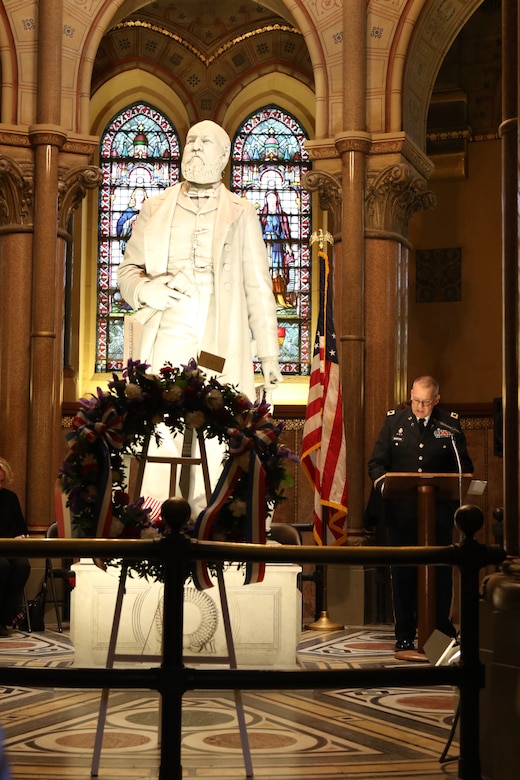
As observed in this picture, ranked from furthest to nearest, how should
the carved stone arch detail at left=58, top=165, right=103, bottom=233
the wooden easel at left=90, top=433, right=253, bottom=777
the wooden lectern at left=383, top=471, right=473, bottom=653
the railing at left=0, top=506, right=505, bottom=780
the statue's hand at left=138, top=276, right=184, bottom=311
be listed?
the carved stone arch detail at left=58, top=165, right=103, bottom=233, the statue's hand at left=138, top=276, right=184, bottom=311, the wooden lectern at left=383, top=471, right=473, bottom=653, the wooden easel at left=90, top=433, right=253, bottom=777, the railing at left=0, top=506, right=505, bottom=780

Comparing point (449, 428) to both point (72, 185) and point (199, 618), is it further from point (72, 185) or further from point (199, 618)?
point (72, 185)

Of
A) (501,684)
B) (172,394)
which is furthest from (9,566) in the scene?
(501,684)

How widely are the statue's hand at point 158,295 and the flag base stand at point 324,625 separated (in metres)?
3.24

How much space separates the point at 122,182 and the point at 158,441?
990cm

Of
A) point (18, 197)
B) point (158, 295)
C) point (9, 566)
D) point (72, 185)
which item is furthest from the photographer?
point (72, 185)

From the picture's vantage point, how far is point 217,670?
11.3 feet

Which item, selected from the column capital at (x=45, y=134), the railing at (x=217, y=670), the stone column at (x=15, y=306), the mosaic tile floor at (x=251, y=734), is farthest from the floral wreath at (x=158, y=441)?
the column capital at (x=45, y=134)

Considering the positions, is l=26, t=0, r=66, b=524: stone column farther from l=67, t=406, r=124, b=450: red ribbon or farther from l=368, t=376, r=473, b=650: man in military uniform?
l=67, t=406, r=124, b=450: red ribbon

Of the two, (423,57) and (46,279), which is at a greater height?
(423,57)

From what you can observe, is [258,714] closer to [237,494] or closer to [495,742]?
[237,494]

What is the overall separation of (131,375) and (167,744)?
6.06 feet

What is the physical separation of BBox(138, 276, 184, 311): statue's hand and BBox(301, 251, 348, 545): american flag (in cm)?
233

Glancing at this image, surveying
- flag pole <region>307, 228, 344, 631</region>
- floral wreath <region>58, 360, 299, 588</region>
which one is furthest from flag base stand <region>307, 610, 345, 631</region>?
floral wreath <region>58, 360, 299, 588</region>

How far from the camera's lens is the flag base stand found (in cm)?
924
